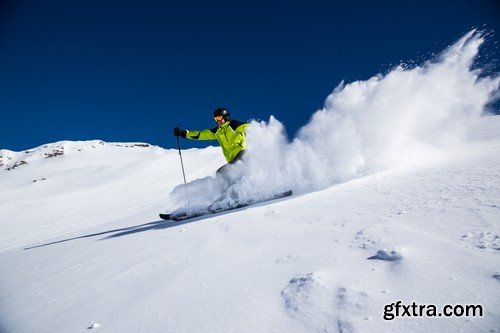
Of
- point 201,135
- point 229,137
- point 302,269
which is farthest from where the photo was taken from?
point 201,135

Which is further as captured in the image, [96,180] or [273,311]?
[96,180]

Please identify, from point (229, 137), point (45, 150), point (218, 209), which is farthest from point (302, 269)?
point (45, 150)

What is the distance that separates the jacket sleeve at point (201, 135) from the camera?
336 inches

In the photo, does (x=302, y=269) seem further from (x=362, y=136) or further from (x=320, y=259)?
(x=362, y=136)

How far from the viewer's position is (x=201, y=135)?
8.73 meters

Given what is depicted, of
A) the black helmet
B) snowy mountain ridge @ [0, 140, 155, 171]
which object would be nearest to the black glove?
the black helmet

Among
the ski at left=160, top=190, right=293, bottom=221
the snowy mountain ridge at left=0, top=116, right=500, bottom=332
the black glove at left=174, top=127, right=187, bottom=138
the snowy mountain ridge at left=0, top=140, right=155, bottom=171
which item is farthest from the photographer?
the snowy mountain ridge at left=0, top=140, right=155, bottom=171

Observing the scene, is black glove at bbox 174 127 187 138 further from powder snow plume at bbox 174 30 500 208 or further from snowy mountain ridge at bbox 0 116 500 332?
snowy mountain ridge at bbox 0 116 500 332

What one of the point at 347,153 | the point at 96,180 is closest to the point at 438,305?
the point at 347,153

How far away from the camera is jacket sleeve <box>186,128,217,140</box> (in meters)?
8.55

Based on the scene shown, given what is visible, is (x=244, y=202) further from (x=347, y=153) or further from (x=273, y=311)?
(x=273, y=311)

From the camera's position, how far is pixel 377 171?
6.06 metres

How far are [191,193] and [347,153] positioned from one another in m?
4.31

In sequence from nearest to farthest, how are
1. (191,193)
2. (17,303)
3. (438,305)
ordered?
1. (438,305)
2. (17,303)
3. (191,193)
